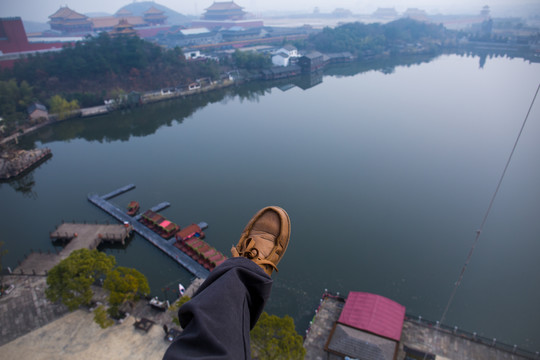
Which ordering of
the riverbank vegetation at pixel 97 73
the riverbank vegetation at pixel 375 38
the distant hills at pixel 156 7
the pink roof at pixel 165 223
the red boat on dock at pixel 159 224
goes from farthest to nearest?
the distant hills at pixel 156 7 < the riverbank vegetation at pixel 375 38 < the riverbank vegetation at pixel 97 73 < the pink roof at pixel 165 223 < the red boat on dock at pixel 159 224

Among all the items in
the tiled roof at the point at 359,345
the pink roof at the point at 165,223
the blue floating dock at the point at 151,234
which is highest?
the tiled roof at the point at 359,345

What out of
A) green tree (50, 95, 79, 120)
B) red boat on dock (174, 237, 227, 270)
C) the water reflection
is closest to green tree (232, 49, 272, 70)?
the water reflection

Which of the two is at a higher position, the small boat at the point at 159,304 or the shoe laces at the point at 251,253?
the shoe laces at the point at 251,253

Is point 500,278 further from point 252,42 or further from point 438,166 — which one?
point 252,42

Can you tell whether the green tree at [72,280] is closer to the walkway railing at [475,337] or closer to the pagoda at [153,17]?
the walkway railing at [475,337]

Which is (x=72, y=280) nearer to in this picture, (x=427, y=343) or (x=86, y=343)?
(x=86, y=343)

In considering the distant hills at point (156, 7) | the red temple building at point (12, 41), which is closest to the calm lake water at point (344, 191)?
the red temple building at point (12, 41)

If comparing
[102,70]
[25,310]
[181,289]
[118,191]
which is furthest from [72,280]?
[102,70]
